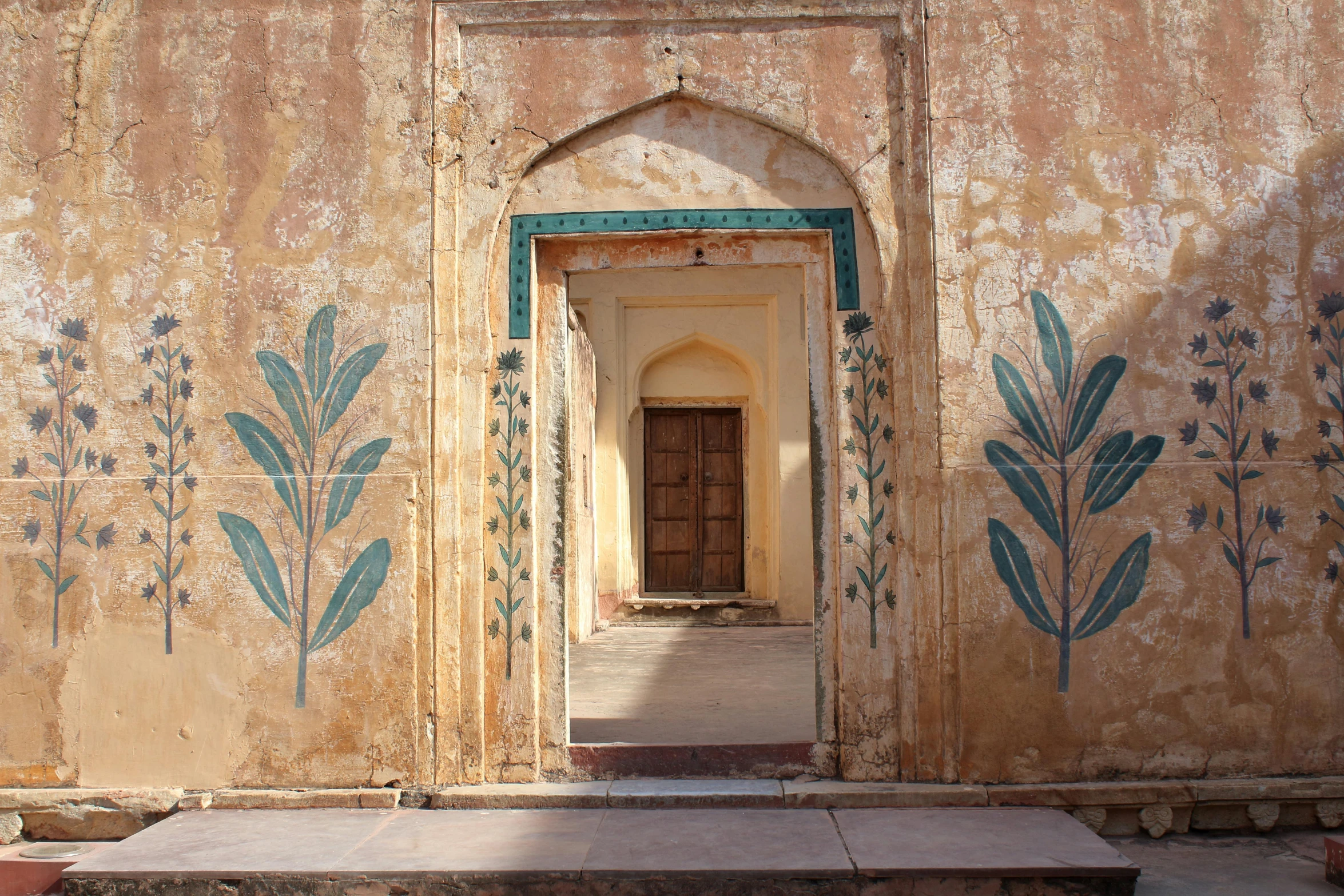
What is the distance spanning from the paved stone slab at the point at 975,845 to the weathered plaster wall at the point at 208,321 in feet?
5.31

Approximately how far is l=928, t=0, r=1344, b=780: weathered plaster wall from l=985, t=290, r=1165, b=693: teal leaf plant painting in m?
0.05

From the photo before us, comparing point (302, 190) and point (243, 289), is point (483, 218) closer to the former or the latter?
point (302, 190)

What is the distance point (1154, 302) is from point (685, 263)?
1758 mm

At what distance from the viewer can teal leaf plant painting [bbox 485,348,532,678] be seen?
3623 mm

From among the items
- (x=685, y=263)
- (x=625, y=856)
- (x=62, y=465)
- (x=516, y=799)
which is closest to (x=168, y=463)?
(x=62, y=465)

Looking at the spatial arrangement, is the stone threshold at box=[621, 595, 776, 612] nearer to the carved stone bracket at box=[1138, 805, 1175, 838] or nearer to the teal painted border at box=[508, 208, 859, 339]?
the carved stone bracket at box=[1138, 805, 1175, 838]

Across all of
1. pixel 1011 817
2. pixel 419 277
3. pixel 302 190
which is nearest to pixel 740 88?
pixel 419 277

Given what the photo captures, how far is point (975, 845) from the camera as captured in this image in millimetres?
3020

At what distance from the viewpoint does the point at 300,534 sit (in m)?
3.60

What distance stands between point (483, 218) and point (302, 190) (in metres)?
0.69

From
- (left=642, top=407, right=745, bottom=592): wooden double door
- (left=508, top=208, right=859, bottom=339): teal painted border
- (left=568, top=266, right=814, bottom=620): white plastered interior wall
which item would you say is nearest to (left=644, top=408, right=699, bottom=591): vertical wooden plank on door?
(left=642, top=407, right=745, bottom=592): wooden double door

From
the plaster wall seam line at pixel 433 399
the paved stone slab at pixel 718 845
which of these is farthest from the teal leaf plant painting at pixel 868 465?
the plaster wall seam line at pixel 433 399

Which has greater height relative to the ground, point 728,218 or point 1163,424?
point 728,218

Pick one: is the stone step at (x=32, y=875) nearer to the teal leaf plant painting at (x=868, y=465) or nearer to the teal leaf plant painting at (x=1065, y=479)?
the teal leaf plant painting at (x=868, y=465)
